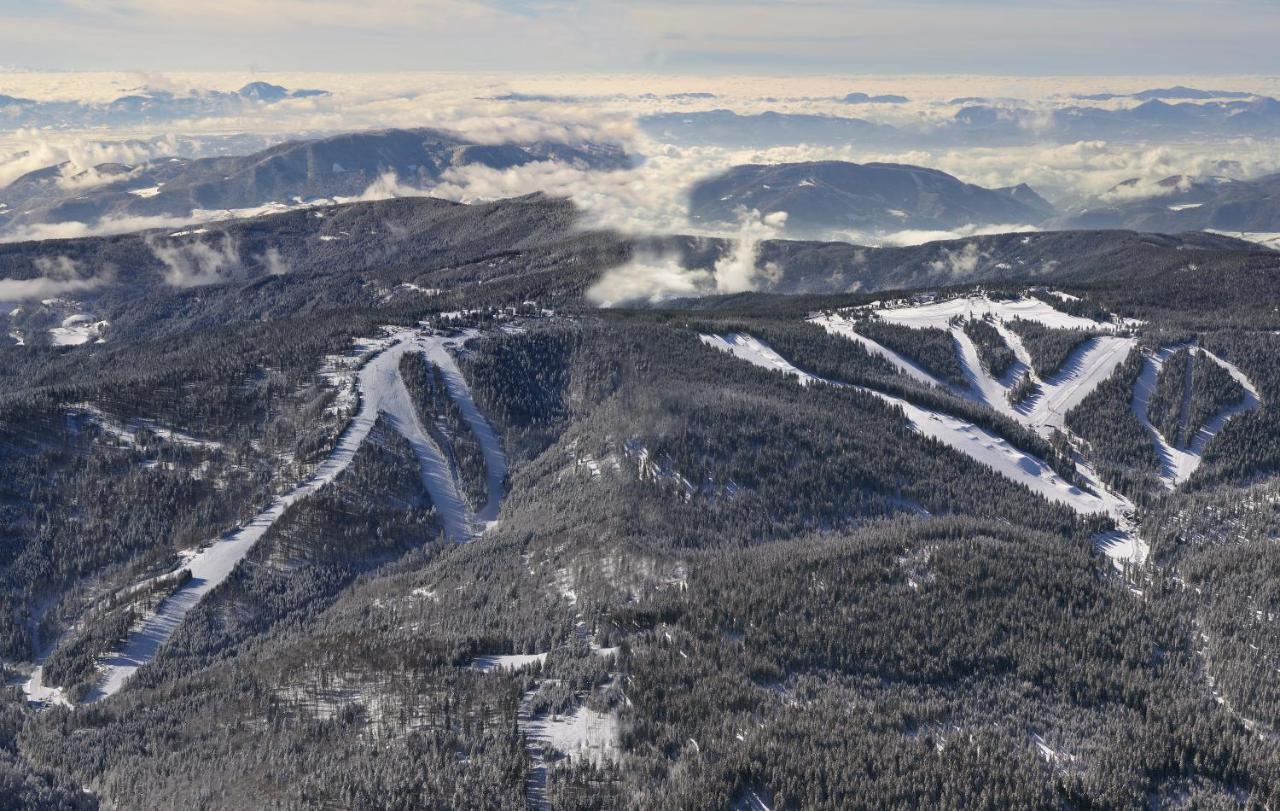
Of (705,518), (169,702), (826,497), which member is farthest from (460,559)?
(826,497)

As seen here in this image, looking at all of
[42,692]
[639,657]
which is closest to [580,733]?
[639,657]

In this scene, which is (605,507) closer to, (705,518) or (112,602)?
(705,518)

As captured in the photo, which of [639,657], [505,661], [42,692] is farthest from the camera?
[42,692]

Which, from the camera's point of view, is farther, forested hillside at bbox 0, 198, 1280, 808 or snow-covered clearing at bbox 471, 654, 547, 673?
snow-covered clearing at bbox 471, 654, 547, 673

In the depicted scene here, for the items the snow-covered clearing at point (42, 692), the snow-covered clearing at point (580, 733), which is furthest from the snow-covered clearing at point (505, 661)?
the snow-covered clearing at point (42, 692)

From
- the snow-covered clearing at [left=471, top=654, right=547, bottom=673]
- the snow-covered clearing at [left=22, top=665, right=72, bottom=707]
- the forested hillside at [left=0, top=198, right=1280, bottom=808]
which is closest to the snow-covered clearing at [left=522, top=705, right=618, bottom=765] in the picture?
the forested hillside at [left=0, top=198, right=1280, bottom=808]

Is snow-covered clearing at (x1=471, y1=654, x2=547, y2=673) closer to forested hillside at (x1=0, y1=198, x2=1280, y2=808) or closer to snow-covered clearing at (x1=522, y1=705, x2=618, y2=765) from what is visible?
forested hillside at (x1=0, y1=198, x2=1280, y2=808)

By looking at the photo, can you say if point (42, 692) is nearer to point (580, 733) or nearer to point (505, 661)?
point (505, 661)

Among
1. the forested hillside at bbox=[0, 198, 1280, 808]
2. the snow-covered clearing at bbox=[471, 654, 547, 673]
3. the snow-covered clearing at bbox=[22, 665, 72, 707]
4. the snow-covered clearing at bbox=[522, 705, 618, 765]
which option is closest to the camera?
the forested hillside at bbox=[0, 198, 1280, 808]

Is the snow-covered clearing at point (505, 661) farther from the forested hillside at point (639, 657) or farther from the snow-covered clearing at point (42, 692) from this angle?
the snow-covered clearing at point (42, 692)

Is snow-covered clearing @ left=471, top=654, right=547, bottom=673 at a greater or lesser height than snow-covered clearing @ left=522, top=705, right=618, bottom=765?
lesser

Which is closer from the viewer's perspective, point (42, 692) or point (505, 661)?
point (505, 661)

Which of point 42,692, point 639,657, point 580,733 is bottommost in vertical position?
point 42,692
